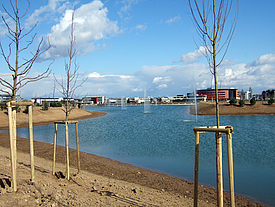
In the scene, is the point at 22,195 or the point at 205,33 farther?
the point at 22,195

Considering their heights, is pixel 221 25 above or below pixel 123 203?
above

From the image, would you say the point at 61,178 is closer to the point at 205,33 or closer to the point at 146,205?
the point at 146,205

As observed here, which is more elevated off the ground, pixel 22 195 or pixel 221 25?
pixel 221 25

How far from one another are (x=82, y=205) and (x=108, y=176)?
5.03 m

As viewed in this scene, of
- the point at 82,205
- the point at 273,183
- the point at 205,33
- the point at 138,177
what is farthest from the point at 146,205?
the point at 273,183

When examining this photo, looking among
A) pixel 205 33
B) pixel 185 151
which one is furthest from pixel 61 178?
pixel 185 151

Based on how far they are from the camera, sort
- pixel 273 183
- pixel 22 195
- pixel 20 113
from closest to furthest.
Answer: pixel 22 195, pixel 273 183, pixel 20 113

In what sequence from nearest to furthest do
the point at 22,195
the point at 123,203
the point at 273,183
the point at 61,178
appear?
the point at 22,195 → the point at 123,203 → the point at 61,178 → the point at 273,183

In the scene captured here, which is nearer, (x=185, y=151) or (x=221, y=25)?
(x=221, y=25)

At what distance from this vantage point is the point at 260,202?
866 cm

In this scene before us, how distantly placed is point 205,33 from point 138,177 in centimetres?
784

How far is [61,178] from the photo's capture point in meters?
8.24

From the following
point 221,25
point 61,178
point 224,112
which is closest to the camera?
point 221,25

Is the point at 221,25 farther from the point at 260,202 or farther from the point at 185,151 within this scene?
the point at 185,151
